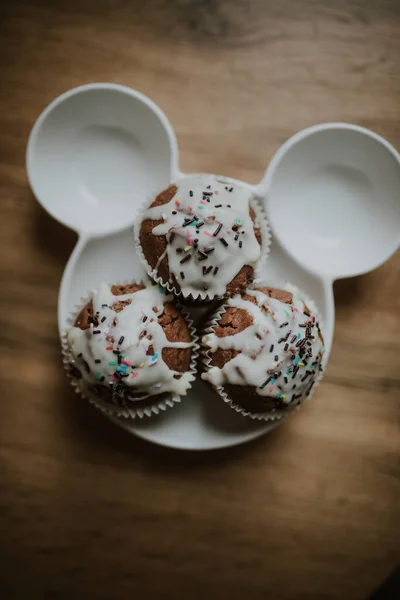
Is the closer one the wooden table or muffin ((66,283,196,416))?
muffin ((66,283,196,416))

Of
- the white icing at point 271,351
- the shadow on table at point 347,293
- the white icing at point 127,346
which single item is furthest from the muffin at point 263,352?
the shadow on table at point 347,293

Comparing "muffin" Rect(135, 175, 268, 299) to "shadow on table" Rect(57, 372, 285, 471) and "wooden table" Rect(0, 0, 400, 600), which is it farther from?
"shadow on table" Rect(57, 372, 285, 471)

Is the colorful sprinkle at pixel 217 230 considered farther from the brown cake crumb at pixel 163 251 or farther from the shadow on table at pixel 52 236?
the shadow on table at pixel 52 236

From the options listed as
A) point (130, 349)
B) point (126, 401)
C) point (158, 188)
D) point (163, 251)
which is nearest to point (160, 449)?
point (126, 401)

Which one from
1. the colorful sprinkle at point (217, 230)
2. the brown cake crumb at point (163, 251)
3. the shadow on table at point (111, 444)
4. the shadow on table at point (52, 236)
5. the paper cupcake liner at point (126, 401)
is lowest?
the shadow on table at point (111, 444)

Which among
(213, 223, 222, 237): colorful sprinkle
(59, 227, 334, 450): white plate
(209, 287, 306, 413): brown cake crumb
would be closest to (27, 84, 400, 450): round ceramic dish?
(59, 227, 334, 450): white plate

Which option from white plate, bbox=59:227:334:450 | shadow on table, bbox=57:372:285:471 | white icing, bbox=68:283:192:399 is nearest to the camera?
white icing, bbox=68:283:192:399

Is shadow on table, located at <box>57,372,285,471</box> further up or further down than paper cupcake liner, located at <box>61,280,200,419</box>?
further down
